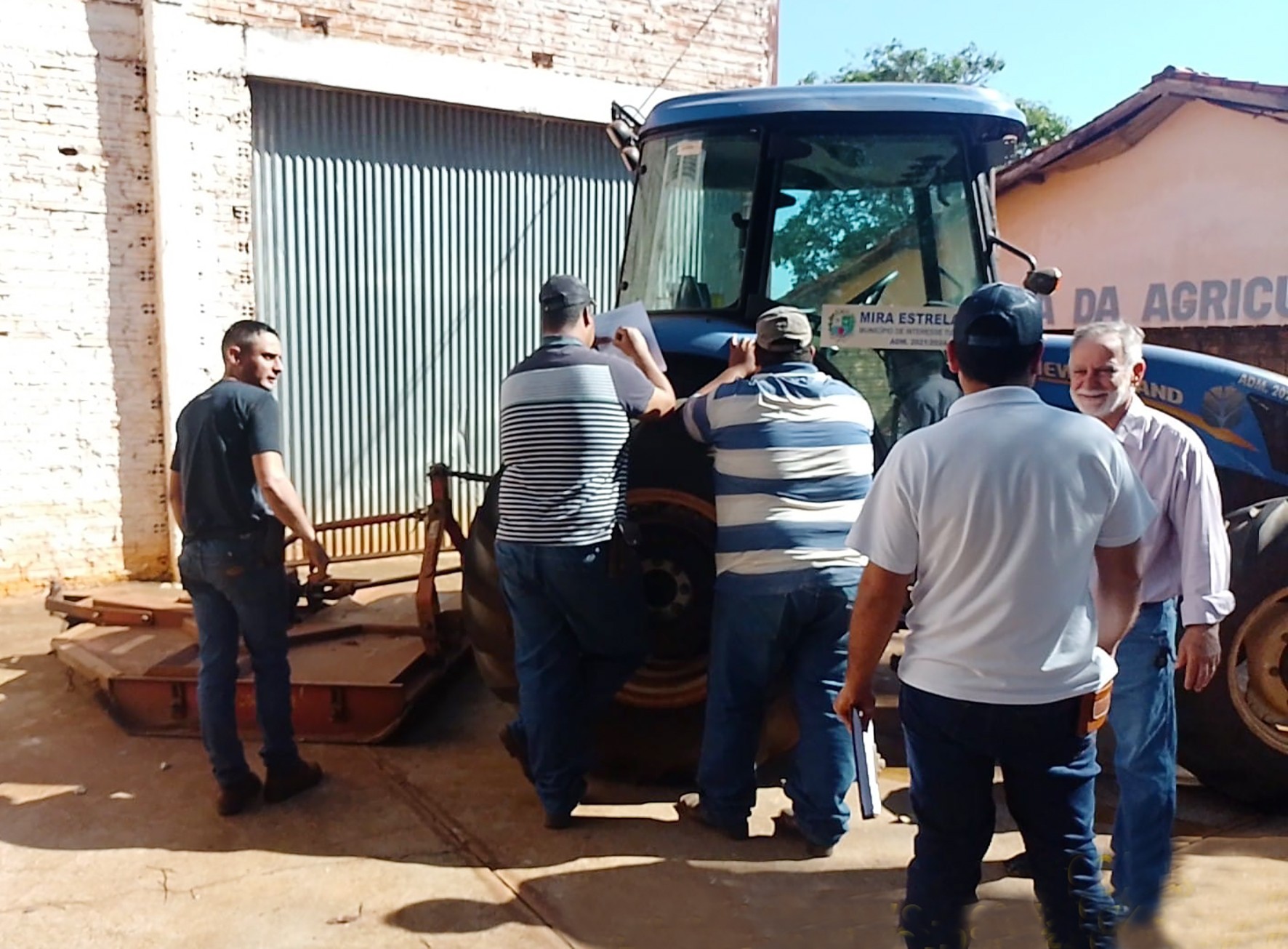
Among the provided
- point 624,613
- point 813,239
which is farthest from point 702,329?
point 624,613

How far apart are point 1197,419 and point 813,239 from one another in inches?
63.4

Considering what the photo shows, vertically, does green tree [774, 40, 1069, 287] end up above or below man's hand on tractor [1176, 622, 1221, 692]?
above

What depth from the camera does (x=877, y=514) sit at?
2.49 meters

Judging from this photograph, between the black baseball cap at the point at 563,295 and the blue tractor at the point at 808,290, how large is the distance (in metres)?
0.47

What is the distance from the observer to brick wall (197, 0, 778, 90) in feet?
25.1

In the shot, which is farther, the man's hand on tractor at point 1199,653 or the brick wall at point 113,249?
the brick wall at point 113,249

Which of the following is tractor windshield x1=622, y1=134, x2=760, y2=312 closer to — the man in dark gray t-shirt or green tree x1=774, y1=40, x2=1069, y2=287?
green tree x1=774, y1=40, x2=1069, y2=287

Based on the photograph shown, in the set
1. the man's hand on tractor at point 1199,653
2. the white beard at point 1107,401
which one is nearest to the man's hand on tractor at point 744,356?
the white beard at point 1107,401

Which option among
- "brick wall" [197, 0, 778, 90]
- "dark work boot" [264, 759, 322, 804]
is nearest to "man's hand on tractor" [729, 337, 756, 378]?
"dark work boot" [264, 759, 322, 804]

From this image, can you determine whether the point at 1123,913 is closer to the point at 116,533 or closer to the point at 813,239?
the point at 813,239

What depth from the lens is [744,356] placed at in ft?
12.4

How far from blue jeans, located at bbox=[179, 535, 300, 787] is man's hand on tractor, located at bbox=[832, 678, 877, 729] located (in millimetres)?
2188

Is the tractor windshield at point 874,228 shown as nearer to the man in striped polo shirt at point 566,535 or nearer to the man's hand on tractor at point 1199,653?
the man in striped polo shirt at point 566,535

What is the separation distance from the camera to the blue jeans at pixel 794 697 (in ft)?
11.5
